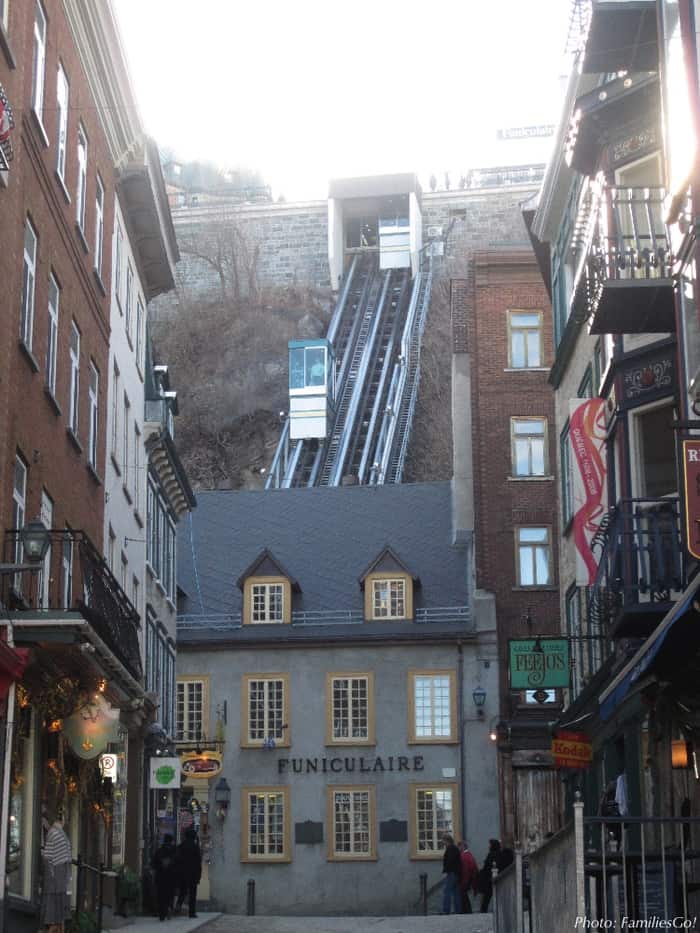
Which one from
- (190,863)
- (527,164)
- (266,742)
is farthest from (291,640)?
(527,164)

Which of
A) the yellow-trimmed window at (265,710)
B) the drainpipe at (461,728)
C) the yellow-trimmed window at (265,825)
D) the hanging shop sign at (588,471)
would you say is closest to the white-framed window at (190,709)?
the yellow-trimmed window at (265,710)

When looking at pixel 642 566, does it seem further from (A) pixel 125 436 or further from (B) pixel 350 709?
(B) pixel 350 709

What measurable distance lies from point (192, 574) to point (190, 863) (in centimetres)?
1675

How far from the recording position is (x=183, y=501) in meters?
38.6

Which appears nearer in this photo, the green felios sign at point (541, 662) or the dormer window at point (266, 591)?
the green felios sign at point (541, 662)

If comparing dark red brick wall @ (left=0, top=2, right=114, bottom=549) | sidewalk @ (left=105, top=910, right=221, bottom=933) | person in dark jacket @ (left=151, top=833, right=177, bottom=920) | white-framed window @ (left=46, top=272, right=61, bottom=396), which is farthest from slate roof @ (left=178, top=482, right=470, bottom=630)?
white-framed window @ (left=46, top=272, right=61, bottom=396)

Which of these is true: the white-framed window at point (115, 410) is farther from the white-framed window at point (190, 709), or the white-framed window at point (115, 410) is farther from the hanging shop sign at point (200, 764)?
the white-framed window at point (190, 709)

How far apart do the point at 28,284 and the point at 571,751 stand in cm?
891

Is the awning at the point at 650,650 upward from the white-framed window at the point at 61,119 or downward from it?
downward

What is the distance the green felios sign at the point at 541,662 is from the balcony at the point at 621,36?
838 cm

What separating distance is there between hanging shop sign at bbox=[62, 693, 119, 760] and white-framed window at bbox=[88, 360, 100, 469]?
16.0ft

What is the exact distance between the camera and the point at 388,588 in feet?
139

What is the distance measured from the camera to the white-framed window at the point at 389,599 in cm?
4200

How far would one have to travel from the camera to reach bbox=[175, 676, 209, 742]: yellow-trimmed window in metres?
40.7
